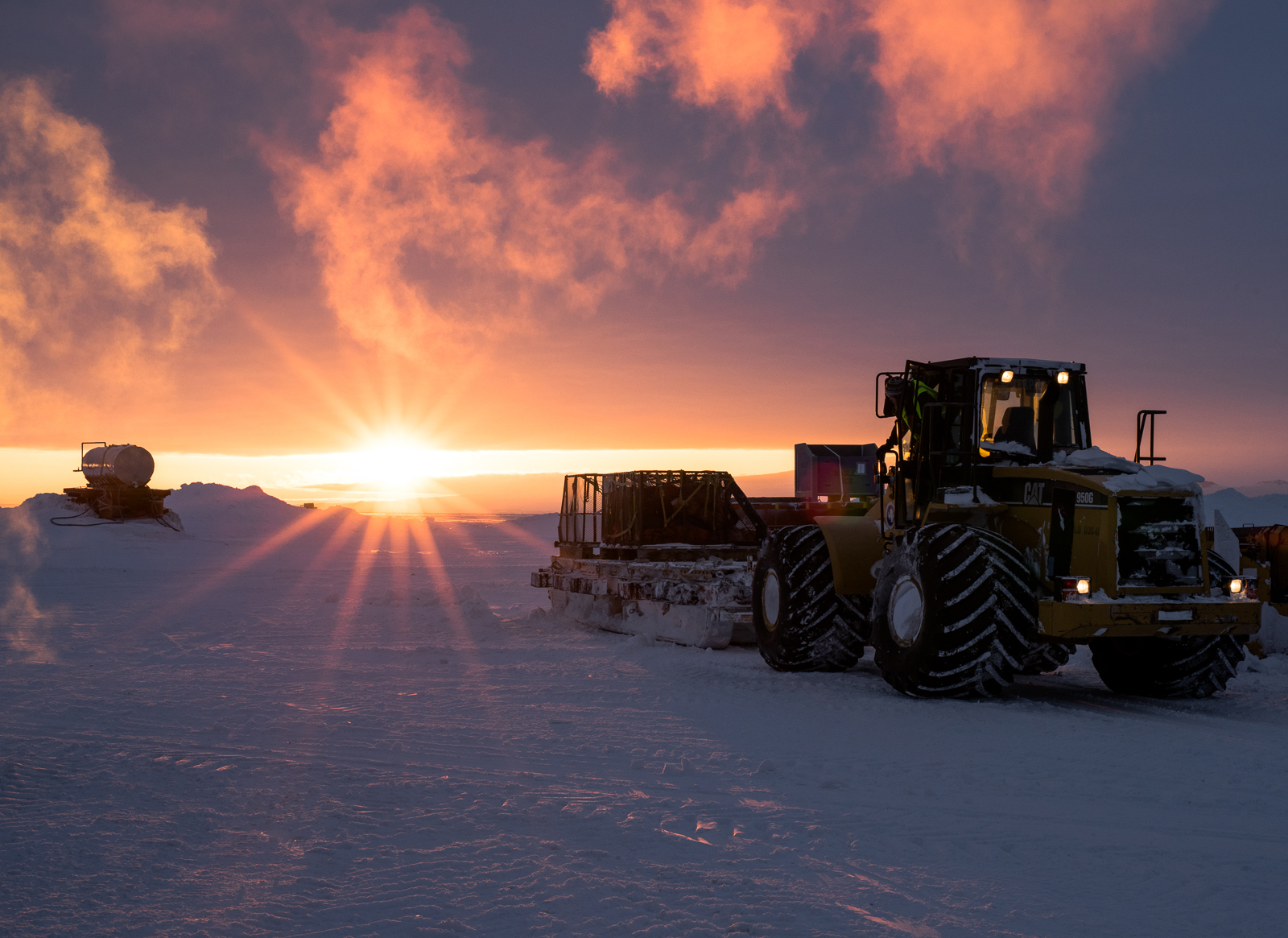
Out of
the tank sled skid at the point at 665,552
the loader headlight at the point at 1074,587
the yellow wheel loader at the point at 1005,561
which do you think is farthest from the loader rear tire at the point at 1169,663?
the tank sled skid at the point at 665,552

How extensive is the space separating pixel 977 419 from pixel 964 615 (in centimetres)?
218

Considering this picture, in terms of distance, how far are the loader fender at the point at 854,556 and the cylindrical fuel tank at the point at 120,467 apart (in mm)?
37862

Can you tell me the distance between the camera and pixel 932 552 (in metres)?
9.41

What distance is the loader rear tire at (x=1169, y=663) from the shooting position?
995 centimetres

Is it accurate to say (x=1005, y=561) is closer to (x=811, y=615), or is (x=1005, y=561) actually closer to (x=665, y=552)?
(x=811, y=615)

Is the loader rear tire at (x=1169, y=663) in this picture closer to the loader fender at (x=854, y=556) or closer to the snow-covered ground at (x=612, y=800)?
the snow-covered ground at (x=612, y=800)

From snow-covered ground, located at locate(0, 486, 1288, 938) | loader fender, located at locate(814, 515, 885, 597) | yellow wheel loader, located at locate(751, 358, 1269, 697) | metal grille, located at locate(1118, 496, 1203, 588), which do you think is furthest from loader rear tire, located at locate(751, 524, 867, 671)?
metal grille, located at locate(1118, 496, 1203, 588)

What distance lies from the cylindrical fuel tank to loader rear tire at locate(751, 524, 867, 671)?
37333mm

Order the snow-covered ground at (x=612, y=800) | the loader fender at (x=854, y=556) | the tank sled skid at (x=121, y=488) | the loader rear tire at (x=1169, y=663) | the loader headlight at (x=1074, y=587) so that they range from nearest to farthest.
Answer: the snow-covered ground at (x=612, y=800)
the loader headlight at (x=1074, y=587)
the loader rear tire at (x=1169, y=663)
the loader fender at (x=854, y=556)
the tank sled skid at (x=121, y=488)

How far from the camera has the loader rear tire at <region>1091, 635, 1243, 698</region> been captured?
9.95 m

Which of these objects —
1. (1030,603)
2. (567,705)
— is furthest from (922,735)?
(567,705)

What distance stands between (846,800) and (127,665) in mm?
8418

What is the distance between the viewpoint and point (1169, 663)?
1015 cm

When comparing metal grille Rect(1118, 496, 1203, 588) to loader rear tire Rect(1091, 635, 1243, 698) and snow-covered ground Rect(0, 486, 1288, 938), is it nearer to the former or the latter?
loader rear tire Rect(1091, 635, 1243, 698)
